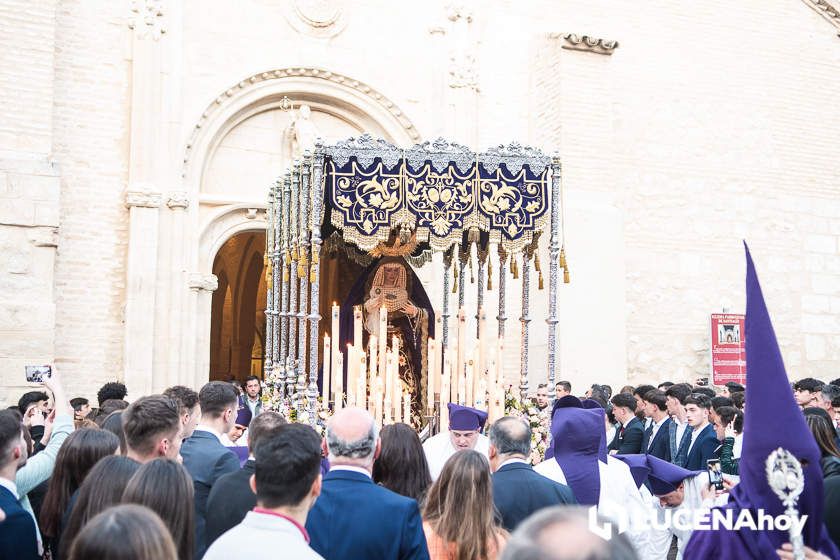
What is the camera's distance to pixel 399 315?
1244cm

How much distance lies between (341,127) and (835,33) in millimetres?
9818

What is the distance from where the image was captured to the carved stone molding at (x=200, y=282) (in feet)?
45.2

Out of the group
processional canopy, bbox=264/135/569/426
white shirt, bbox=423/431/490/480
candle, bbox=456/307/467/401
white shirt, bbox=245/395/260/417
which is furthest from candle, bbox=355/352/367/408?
white shirt, bbox=245/395/260/417

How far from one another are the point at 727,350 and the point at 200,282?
8.87 metres

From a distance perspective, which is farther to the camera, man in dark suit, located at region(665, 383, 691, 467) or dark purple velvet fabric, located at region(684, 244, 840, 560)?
man in dark suit, located at region(665, 383, 691, 467)

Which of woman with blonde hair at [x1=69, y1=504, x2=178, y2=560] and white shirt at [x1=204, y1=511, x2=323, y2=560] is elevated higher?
woman with blonde hair at [x1=69, y1=504, x2=178, y2=560]

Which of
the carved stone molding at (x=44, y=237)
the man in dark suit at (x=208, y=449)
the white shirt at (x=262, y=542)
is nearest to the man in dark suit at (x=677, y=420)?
the man in dark suit at (x=208, y=449)

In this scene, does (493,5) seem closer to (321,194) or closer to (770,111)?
(770,111)

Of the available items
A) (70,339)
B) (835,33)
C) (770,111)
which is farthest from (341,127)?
(835,33)

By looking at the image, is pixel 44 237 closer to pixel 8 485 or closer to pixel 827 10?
pixel 8 485

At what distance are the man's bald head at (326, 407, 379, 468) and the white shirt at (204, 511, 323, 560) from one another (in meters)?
0.83

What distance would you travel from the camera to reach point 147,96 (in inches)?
532

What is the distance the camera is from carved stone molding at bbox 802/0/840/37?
18047mm

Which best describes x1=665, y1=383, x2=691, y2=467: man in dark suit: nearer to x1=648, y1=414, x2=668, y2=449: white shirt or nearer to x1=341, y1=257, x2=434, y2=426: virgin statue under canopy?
x1=648, y1=414, x2=668, y2=449: white shirt
